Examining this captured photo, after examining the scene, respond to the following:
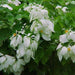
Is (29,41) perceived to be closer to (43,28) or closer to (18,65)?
(43,28)

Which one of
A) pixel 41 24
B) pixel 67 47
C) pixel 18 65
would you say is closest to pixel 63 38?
pixel 67 47

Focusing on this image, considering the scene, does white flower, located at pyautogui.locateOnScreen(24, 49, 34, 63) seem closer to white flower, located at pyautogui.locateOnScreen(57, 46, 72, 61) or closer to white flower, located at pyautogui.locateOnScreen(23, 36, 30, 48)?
white flower, located at pyautogui.locateOnScreen(23, 36, 30, 48)

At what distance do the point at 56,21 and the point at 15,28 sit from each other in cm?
34

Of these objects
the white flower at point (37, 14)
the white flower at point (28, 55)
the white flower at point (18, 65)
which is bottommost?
the white flower at point (18, 65)

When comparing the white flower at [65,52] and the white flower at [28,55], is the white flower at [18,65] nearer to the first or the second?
the white flower at [28,55]

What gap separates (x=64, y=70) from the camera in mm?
1892

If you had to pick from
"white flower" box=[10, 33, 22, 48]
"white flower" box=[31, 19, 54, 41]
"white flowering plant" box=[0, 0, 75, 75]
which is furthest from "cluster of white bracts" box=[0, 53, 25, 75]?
"white flower" box=[31, 19, 54, 41]

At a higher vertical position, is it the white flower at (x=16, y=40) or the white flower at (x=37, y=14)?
the white flower at (x=37, y=14)

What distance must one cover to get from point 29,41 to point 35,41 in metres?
0.04

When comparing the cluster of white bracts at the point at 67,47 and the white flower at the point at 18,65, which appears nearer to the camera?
the cluster of white bracts at the point at 67,47

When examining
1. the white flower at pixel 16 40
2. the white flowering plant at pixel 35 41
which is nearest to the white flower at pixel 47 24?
the white flowering plant at pixel 35 41

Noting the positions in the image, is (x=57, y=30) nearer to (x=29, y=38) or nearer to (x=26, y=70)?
(x=29, y=38)

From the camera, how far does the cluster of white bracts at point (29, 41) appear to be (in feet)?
5.55

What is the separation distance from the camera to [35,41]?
171 centimetres
